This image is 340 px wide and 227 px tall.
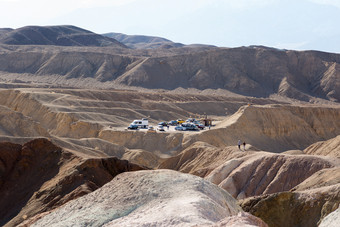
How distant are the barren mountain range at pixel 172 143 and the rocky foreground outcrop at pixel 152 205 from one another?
0.15ft

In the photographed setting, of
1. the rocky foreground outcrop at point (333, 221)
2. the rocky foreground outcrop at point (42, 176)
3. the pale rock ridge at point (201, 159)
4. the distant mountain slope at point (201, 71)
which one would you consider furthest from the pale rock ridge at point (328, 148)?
the distant mountain slope at point (201, 71)

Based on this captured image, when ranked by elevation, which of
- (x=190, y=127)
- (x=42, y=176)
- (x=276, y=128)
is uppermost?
(x=42, y=176)

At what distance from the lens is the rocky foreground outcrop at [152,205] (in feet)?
48.2

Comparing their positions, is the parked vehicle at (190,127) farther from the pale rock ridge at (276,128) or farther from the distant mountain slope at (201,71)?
the distant mountain slope at (201,71)

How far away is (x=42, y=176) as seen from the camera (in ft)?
102

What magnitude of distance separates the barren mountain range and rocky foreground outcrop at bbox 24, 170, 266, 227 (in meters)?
0.05

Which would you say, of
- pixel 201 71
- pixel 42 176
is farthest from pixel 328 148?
pixel 201 71

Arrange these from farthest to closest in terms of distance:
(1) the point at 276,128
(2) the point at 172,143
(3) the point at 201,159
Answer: (1) the point at 276,128, (2) the point at 172,143, (3) the point at 201,159

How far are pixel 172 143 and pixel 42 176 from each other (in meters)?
30.0

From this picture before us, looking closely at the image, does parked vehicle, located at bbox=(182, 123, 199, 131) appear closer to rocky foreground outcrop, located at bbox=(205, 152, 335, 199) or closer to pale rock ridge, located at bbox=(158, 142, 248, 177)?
pale rock ridge, located at bbox=(158, 142, 248, 177)

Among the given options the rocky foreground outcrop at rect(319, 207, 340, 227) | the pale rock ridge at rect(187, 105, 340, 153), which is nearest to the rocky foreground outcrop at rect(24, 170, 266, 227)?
the rocky foreground outcrop at rect(319, 207, 340, 227)

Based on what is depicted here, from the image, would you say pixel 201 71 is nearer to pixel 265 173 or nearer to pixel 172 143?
pixel 172 143

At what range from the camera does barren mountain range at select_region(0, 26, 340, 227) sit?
57.5ft

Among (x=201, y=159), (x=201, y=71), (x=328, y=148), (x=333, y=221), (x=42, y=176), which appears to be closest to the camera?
(x=333, y=221)
